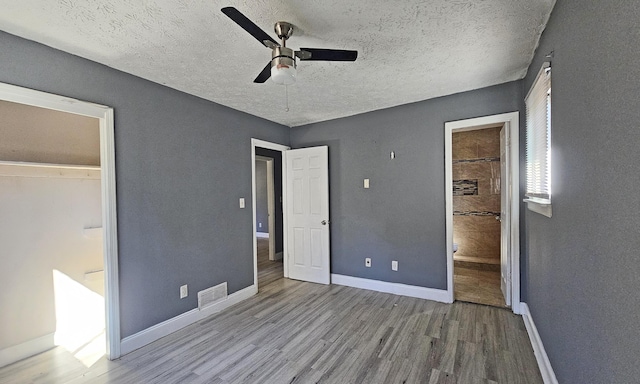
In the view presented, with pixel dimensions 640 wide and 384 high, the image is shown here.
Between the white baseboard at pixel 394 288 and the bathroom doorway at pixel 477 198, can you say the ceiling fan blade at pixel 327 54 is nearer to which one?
the white baseboard at pixel 394 288

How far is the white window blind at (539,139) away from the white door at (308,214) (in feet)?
7.92

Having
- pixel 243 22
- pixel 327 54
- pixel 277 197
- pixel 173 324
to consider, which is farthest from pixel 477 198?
pixel 173 324

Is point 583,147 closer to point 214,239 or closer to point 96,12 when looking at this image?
point 96,12

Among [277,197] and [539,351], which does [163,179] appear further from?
[539,351]

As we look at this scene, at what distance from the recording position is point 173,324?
8.90 feet

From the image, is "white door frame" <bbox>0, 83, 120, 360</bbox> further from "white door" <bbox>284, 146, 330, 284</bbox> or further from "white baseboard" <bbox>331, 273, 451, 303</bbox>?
"white baseboard" <bbox>331, 273, 451, 303</bbox>

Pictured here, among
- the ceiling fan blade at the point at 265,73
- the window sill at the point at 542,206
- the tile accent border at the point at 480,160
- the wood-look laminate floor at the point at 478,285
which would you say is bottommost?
the wood-look laminate floor at the point at 478,285

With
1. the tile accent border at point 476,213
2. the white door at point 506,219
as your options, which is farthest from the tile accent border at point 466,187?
the white door at point 506,219

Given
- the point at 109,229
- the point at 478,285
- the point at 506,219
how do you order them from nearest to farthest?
the point at 109,229 → the point at 506,219 → the point at 478,285

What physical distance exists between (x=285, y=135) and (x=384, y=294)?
2848 mm

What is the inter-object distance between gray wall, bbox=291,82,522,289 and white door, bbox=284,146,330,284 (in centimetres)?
15

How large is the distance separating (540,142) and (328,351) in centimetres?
244

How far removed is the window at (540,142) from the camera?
1.85 metres

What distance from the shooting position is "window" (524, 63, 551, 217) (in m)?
1.85
